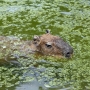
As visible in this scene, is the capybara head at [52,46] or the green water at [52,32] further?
the capybara head at [52,46]

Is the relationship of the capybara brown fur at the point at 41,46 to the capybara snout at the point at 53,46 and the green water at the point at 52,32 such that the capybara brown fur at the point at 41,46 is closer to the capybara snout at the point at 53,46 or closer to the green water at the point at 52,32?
the capybara snout at the point at 53,46

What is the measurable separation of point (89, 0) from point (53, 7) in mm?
1894

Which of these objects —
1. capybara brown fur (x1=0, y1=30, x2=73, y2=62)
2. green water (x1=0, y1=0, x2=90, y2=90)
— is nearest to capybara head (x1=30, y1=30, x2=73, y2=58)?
capybara brown fur (x1=0, y1=30, x2=73, y2=62)

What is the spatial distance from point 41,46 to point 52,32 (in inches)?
84.6

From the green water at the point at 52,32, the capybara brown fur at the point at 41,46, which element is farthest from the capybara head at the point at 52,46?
the green water at the point at 52,32

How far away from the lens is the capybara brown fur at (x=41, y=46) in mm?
7777

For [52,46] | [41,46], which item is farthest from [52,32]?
[52,46]

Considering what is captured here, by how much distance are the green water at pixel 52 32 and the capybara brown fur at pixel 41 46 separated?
0.23 meters

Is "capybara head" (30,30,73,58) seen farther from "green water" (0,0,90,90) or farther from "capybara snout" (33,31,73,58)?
"green water" (0,0,90,90)

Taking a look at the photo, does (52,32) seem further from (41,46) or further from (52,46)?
(52,46)

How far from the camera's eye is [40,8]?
12.2 m

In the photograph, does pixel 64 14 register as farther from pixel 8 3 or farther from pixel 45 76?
pixel 45 76

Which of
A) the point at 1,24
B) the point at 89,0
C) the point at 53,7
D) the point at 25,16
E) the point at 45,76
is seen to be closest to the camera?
the point at 45,76

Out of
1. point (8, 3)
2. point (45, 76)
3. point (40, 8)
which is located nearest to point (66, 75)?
point (45, 76)
